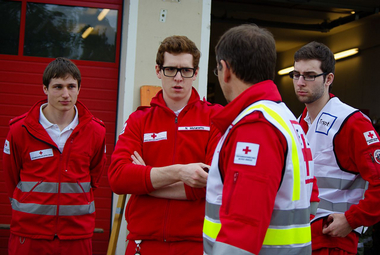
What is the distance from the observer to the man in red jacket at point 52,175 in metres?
3.35

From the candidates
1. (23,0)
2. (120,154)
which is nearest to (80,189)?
(120,154)

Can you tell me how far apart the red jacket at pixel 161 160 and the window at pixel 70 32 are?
3417mm

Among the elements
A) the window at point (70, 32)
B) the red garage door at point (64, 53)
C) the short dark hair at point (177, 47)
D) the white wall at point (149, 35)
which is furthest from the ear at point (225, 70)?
the window at point (70, 32)

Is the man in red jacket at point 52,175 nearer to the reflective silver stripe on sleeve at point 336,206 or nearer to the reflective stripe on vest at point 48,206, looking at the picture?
the reflective stripe on vest at point 48,206

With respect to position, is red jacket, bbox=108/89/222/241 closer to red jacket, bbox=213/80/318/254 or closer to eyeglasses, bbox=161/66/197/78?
eyeglasses, bbox=161/66/197/78

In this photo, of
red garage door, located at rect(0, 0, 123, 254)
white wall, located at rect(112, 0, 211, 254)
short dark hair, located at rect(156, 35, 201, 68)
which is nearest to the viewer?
short dark hair, located at rect(156, 35, 201, 68)

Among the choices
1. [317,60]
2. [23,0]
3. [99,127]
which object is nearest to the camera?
[317,60]

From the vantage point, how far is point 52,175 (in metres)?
3.39

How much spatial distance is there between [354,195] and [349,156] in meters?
0.31

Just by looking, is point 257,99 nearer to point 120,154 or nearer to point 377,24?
point 120,154

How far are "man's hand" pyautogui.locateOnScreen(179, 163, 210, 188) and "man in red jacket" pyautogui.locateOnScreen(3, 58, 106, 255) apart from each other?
1375 millimetres

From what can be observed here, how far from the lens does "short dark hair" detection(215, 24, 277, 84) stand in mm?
1762

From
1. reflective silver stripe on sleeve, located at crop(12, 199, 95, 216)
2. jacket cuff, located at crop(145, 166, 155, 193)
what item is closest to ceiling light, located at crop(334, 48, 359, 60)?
reflective silver stripe on sleeve, located at crop(12, 199, 95, 216)

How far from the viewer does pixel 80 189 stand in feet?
11.5
